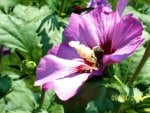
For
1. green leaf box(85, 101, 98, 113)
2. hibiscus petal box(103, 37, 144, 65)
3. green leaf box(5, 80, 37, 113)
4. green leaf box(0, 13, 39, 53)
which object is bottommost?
green leaf box(5, 80, 37, 113)

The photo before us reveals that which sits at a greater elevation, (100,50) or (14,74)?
(100,50)

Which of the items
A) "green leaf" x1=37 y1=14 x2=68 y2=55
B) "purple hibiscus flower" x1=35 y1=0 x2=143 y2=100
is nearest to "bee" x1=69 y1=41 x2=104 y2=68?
"purple hibiscus flower" x1=35 y1=0 x2=143 y2=100

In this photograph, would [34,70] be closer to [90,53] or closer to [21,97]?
[21,97]

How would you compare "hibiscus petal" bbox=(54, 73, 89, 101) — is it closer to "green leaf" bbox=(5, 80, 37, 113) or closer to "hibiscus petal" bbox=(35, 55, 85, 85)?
"hibiscus petal" bbox=(35, 55, 85, 85)

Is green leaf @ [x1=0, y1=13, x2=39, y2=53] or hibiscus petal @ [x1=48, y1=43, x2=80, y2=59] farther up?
hibiscus petal @ [x1=48, y1=43, x2=80, y2=59]

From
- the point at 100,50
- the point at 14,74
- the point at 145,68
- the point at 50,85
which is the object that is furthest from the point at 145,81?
the point at 14,74

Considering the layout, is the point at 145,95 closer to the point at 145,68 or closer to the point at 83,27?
the point at 145,68

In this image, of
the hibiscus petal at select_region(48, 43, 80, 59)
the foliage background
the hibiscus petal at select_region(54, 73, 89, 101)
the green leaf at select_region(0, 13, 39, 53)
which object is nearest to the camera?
the hibiscus petal at select_region(54, 73, 89, 101)

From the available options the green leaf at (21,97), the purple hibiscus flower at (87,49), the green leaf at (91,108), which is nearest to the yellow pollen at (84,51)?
the purple hibiscus flower at (87,49)
